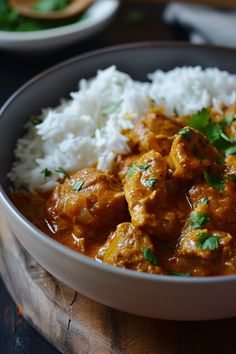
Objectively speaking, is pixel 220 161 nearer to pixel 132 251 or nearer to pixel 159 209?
pixel 159 209

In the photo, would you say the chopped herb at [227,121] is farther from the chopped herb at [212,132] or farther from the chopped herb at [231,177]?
the chopped herb at [231,177]

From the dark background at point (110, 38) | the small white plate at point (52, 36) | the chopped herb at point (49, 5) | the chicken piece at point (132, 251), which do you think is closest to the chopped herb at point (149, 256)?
the chicken piece at point (132, 251)

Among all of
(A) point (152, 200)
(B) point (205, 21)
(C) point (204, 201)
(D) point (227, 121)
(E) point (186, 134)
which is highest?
(E) point (186, 134)

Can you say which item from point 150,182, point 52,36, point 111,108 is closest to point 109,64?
point 111,108

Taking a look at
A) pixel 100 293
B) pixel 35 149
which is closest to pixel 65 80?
pixel 35 149

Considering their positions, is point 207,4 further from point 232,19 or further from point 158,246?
point 158,246
